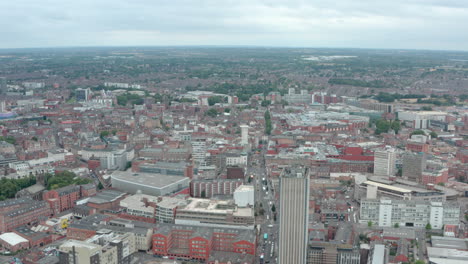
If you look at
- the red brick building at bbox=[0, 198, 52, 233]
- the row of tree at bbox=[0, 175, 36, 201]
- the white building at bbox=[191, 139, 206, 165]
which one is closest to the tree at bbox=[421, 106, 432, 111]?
the white building at bbox=[191, 139, 206, 165]

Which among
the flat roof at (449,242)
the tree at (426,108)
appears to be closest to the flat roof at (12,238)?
the flat roof at (449,242)

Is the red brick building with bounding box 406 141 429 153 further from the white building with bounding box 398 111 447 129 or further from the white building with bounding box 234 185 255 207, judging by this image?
the white building with bounding box 234 185 255 207

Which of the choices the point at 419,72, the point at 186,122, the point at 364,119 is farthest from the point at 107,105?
the point at 419,72

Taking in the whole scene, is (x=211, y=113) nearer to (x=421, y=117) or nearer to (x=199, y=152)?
(x=421, y=117)

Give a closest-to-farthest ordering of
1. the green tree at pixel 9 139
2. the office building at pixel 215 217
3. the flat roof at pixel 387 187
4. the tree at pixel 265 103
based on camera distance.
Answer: the office building at pixel 215 217
the flat roof at pixel 387 187
the green tree at pixel 9 139
the tree at pixel 265 103

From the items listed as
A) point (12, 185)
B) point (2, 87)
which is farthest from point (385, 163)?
point (2, 87)

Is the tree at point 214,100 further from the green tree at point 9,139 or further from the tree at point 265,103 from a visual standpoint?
the green tree at point 9,139
